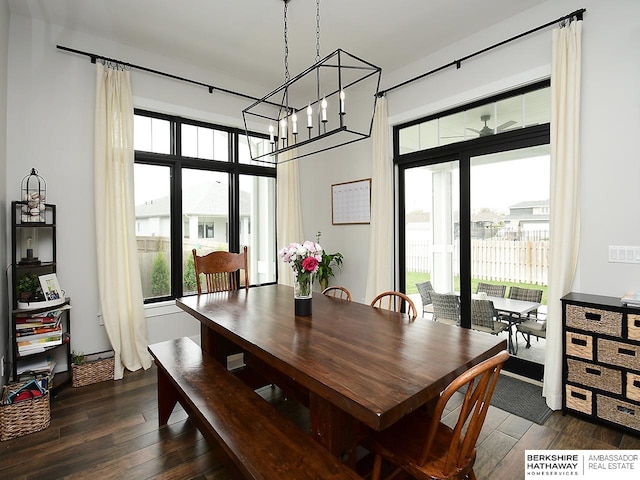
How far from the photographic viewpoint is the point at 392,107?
3.95m

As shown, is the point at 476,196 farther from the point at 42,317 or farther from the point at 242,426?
the point at 42,317

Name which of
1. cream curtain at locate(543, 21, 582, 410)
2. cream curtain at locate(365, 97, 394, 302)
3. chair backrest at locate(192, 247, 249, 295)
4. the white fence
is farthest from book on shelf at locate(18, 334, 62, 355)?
cream curtain at locate(543, 21, 582, 410)

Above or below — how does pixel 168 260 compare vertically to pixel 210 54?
below

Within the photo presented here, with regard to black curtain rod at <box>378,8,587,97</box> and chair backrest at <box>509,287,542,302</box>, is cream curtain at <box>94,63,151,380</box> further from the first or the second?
chair backrest at <box>509,287,542,302</box>

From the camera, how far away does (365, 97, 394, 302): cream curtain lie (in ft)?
12.8

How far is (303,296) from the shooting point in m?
2.26

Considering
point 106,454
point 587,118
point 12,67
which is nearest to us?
point 106,454

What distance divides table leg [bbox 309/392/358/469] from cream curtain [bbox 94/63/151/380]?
248cm

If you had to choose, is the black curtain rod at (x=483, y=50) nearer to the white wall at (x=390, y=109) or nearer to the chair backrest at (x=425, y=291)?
the white wall at (x=390, y=109)

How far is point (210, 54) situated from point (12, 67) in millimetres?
1721

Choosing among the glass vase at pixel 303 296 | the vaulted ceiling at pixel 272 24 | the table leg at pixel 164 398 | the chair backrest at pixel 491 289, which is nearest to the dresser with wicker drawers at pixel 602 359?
the chair backrest at pixel 491 289

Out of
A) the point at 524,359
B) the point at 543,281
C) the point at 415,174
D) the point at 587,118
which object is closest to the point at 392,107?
the point at 415,174

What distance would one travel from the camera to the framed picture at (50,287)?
2.74 m

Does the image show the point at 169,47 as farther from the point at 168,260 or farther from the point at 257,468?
the point at 257,468
